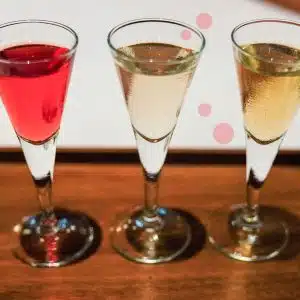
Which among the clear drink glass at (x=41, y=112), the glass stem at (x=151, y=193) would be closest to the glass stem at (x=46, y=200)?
the clear drink glass at (x=41, y=112)

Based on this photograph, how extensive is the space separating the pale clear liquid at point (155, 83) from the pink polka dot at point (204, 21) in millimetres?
233

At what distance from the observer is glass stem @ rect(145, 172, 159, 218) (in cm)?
67

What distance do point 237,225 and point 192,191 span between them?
0.22 ft

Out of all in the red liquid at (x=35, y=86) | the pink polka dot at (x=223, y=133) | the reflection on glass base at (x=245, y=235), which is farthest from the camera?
the pink polka dot at (x=223, y=133)

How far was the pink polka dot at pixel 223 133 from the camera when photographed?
0.79m

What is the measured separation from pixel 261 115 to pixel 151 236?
0.62 ft

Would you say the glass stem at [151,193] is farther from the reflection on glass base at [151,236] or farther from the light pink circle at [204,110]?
the light pink circle at [204,110]

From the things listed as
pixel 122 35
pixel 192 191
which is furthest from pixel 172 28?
pixel 192 191

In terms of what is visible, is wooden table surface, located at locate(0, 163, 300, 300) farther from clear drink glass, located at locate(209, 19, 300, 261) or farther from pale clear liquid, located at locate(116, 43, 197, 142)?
pale clear liquid, located at locate(116, 43, 197, 142)

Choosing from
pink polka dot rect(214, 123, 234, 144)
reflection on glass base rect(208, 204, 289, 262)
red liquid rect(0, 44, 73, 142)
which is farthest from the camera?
pink polka dot rect(214, 123, 234, 144)

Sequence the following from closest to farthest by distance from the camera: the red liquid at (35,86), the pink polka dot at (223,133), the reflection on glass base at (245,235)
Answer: the red liquid at (35,86) < the reflection on glass base at (245,235) < the pink polka dot at (223,133)

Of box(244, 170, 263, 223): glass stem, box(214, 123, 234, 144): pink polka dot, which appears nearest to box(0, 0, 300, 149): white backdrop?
box(214, 123, 234, 144): pink polka dot

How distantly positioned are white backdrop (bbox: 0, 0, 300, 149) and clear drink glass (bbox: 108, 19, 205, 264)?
122mm

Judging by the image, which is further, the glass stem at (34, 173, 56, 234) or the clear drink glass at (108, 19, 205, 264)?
the glass stem at (34, 173, 56, 234)
